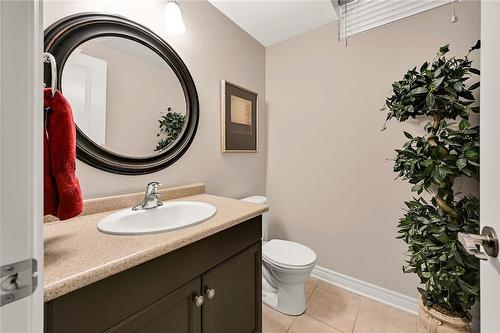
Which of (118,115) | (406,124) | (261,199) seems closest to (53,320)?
(118,115)

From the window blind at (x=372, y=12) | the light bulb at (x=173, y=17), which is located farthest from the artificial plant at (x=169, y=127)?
the window blind at (x=372, y=12)

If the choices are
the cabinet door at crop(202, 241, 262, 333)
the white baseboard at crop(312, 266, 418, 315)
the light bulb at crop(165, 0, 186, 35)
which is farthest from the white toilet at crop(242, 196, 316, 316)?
the light bulb at crop(165, 0, 186, 35)

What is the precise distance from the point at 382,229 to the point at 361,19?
1.70 meters

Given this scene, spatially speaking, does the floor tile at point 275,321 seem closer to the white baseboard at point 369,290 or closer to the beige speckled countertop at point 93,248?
the white baseboard at point 369,290

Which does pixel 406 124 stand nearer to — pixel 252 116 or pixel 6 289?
pixel 252 116

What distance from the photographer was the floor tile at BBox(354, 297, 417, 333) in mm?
1414

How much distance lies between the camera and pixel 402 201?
1559 mm

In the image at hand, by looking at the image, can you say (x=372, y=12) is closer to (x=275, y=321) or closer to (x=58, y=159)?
(x=58, y=159)

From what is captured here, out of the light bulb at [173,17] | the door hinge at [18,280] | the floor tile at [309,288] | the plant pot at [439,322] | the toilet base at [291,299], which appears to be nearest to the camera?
the door hinge at [18,280]

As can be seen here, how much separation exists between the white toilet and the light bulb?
5.45 ft

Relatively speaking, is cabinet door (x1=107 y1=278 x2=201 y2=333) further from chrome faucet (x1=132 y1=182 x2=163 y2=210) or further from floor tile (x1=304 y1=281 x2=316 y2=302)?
floor tile (x1=304 y1=281 x2=316 y2=302)

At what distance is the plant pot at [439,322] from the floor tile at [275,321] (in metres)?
0.79

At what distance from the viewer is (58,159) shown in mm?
649

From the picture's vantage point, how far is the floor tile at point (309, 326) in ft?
4.62
